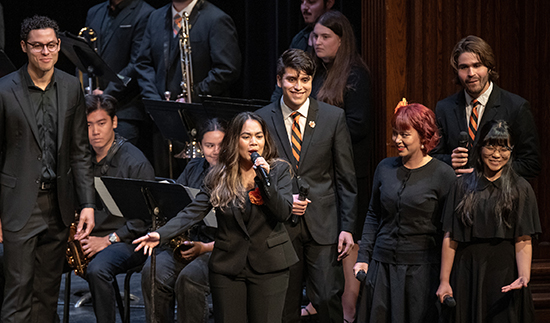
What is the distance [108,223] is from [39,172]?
→ 1030 mm

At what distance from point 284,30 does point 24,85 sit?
9.14 feet

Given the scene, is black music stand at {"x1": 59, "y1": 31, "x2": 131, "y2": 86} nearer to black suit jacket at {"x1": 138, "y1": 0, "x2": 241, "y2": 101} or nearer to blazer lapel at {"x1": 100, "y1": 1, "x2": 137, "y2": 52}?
black suit jacket at {"x1": 138, "y1": 0, "x2": 241, "y2": 101}

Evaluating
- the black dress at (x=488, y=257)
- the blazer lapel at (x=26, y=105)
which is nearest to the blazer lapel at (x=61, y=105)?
the blazer lapel at (x=26, y=105)

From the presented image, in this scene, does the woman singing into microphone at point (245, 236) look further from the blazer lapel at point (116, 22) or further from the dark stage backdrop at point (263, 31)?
the blazer lapel at point (116, 22)

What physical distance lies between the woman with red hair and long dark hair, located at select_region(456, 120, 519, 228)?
0.15 m

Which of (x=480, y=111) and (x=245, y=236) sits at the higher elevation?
(x=480, y=111)

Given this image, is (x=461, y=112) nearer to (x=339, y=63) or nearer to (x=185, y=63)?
(x=339, y=63)

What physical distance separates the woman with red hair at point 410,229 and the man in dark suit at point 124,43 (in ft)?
9.50

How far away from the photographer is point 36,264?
13.1ft

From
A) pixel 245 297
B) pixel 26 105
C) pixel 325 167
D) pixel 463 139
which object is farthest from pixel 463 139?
pixel 26 105

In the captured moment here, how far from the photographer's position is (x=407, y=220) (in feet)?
12.2

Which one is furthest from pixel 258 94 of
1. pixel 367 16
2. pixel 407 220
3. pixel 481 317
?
pixel 481 317

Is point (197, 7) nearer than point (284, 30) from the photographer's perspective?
Yes

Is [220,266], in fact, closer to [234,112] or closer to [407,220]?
→ [407,220]
